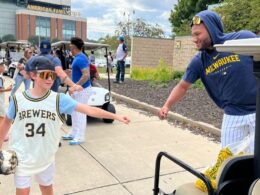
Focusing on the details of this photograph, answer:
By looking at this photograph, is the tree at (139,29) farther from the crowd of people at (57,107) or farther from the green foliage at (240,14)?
the crowd of people at (57,107)

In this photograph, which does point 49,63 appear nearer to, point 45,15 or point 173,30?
point 173,30

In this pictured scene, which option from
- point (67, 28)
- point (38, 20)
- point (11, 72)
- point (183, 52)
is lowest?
point (11, 72)

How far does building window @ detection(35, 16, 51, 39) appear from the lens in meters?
103

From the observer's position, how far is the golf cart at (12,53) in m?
17.7

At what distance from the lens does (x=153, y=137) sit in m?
5.80

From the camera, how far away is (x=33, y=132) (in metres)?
2.58

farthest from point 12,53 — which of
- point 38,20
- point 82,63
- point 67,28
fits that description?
point 67,28

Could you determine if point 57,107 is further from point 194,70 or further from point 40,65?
point 194,70

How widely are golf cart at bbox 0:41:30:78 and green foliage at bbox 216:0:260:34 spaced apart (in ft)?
33.8

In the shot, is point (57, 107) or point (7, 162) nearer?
point (7, 162)

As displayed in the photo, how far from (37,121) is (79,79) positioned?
2.86m

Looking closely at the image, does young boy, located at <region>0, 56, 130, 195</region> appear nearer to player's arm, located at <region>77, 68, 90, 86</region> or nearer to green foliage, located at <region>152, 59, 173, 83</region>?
player's arm, located at <region>77, 68, 90, 86</region>

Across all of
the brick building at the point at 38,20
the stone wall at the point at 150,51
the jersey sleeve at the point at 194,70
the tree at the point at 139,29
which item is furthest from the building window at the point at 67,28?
the jersey sleeve at the point at 194,70

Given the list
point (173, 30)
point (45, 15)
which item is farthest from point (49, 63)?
point (45, 15)
